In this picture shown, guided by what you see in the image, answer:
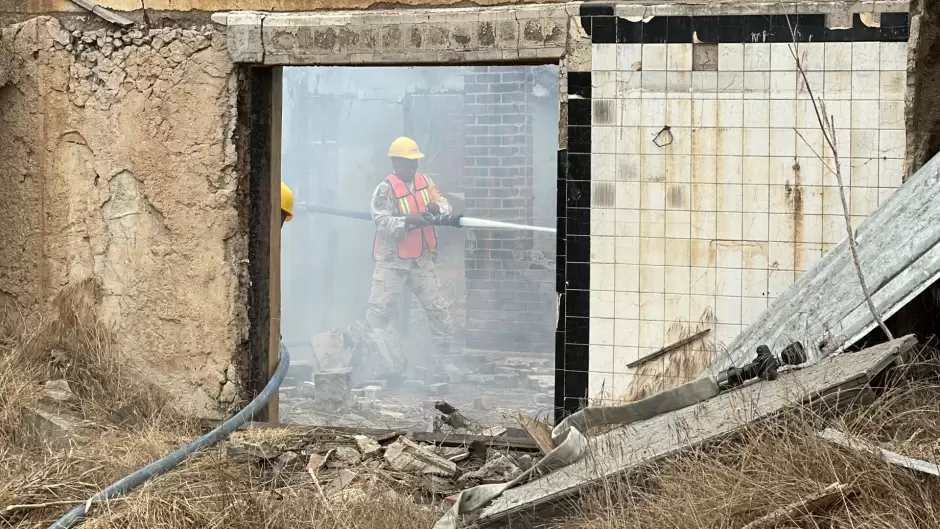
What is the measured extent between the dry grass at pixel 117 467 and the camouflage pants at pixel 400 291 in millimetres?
6285

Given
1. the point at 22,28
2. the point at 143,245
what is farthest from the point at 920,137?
the point at 22,28

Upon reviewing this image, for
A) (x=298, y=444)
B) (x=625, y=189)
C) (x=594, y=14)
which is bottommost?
(x=298, y=444)

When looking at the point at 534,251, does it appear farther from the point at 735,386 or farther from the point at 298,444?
the point at 735,386

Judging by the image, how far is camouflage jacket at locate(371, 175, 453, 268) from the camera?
11.6 m

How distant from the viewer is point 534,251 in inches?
505

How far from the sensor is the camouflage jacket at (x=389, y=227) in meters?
11.6

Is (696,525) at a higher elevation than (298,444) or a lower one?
higher

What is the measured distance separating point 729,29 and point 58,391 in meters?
3.61

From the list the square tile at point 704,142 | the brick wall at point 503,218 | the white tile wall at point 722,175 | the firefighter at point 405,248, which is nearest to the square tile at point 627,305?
the white tile wall at point 722,175

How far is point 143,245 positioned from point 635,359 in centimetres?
265

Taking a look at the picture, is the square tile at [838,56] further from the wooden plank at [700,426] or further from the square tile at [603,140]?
the wooden plank at [700,426]

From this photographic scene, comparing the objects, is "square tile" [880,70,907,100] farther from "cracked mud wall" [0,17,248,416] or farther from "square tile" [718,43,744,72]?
"cracked mud wall" [0,17,248,416]

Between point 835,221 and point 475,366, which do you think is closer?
point 835,221

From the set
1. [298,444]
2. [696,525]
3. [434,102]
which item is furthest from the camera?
[434,102]
